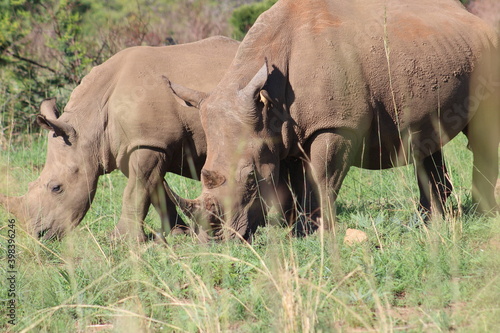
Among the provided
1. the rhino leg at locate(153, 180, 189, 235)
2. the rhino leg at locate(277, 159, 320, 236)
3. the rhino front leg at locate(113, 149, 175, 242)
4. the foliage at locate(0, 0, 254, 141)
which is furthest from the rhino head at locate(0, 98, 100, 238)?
the foliage at locate(0, 0, 254, 141)

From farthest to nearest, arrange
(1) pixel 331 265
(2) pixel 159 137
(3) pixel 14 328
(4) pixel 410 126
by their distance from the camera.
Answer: (2) pixel 159 137 → (4) pixel 410 126 → (1) pixel 331 265 → (3) pixel 14 328

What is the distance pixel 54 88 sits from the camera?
1109cm

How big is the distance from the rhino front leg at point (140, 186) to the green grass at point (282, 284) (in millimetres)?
497

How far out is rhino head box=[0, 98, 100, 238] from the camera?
6.84 metres

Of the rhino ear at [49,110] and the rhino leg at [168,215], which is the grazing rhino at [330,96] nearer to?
the rhino leg at [168,215]

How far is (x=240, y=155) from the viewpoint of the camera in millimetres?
5562

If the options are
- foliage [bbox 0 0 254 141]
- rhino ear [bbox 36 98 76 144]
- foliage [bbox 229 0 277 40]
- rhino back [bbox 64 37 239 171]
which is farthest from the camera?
foliage [bbox 229 0 277 40]

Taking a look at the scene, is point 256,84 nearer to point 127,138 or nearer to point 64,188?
point 127,138

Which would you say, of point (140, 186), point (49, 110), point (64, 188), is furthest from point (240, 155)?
point (49, 110)

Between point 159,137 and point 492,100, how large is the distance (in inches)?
111

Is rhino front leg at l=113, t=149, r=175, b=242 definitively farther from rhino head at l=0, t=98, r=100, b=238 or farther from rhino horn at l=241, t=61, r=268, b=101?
rhino horn at l=241, t=61, r=268, b=101

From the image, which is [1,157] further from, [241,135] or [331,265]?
[331,265]

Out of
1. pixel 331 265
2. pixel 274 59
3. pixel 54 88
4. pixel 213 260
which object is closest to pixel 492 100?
pixel 274 59

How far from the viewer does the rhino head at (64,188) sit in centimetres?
684
